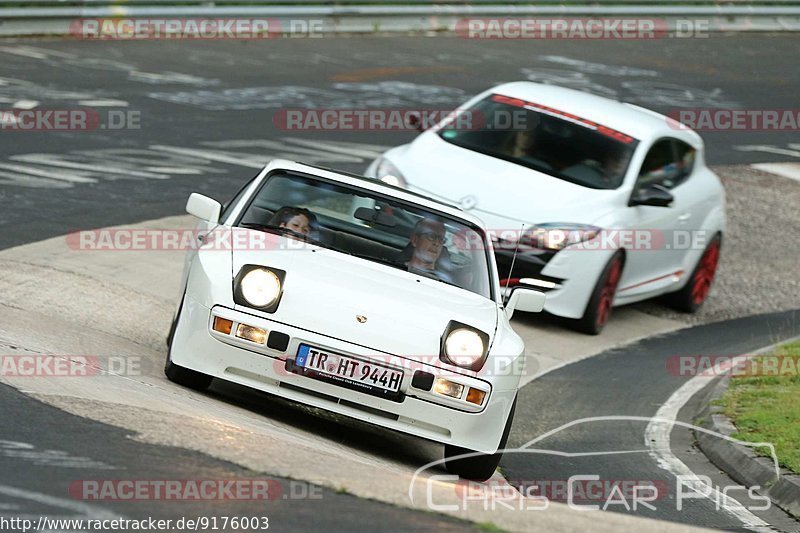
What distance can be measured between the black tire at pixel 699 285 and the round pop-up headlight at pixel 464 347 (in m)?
6.51

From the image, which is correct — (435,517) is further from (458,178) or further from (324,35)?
(324,35)

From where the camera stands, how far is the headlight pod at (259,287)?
23.1 ft

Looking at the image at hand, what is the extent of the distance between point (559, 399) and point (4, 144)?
23.2 feet

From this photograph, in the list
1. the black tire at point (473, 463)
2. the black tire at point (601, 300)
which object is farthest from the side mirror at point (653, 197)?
the black tire at point (473, 463)

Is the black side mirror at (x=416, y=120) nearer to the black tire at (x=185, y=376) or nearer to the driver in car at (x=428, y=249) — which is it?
the driver in car at (x=428, y=249)

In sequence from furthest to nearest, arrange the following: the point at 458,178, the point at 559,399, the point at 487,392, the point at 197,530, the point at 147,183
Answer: the point at 147,183 → the point at 458,178 → the point at 559,399 → the point at 487,392 → the point at 197,530

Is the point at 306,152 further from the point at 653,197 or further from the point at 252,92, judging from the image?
the point at 653,197

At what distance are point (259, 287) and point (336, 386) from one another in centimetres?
63

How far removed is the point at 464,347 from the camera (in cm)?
713

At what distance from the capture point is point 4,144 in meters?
14.4

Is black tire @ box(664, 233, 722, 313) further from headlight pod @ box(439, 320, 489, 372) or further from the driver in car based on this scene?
headlight pod @ box(439, 320, 489, 372)

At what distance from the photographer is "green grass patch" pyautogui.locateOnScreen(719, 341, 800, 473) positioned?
8.56 meters

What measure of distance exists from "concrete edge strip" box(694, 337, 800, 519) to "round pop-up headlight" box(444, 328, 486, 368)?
196cm

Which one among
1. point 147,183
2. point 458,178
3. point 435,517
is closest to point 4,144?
point 147,183
